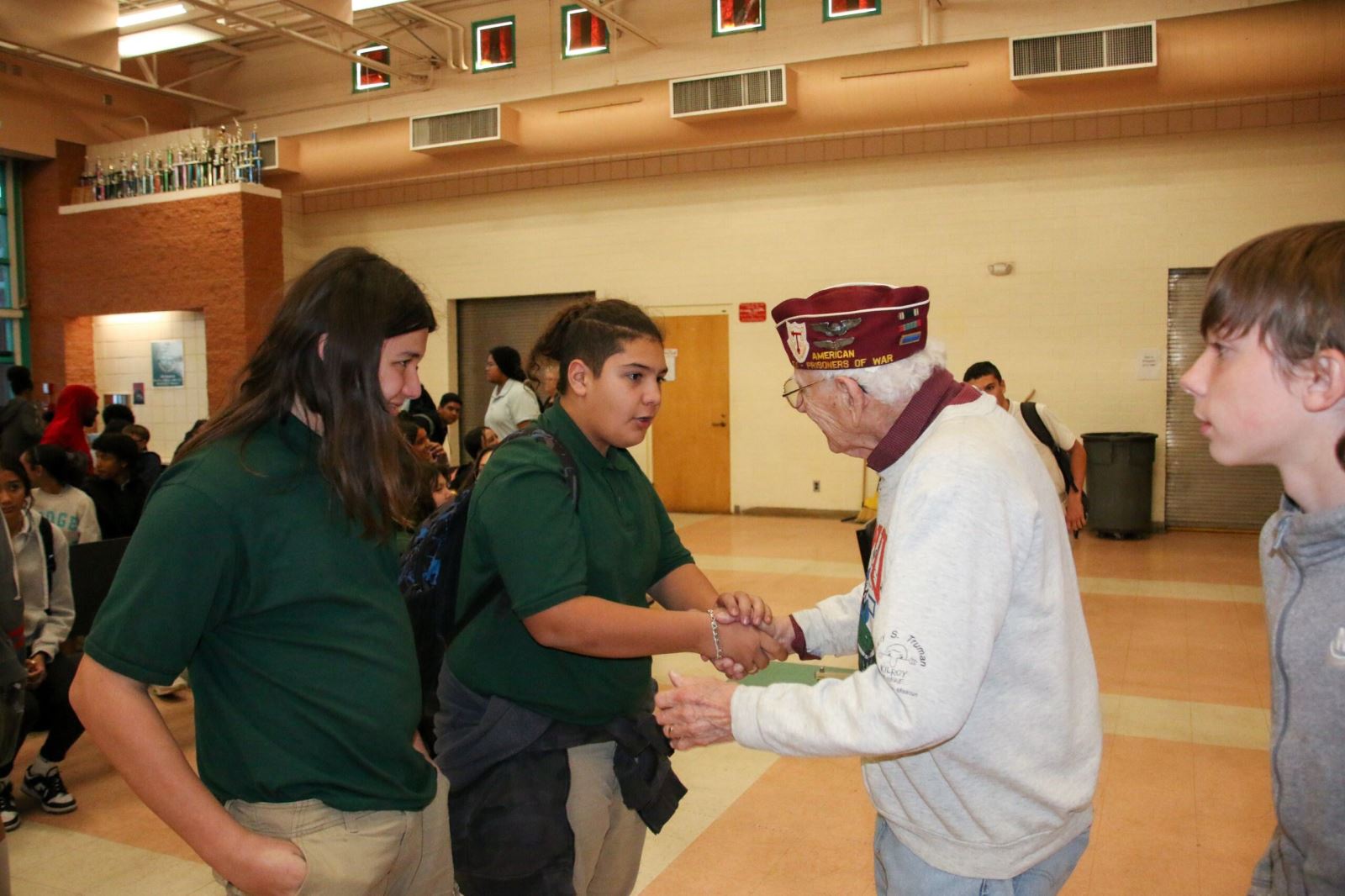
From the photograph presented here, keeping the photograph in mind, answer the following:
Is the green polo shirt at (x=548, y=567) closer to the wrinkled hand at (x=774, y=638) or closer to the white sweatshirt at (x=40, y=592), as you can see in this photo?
the wrinkled hand at (x=774, y=638)

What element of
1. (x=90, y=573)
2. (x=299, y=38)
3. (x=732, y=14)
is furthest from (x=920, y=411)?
(x=299, y=38)

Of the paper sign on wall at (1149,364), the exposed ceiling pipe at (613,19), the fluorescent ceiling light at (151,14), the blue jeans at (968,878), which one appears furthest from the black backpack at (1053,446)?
the fluorescent ceiling light at (151,14)

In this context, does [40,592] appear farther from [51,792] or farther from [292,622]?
[292,622]

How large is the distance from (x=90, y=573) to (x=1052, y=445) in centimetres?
506

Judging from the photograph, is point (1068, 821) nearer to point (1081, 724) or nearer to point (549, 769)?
point (1081, 724)

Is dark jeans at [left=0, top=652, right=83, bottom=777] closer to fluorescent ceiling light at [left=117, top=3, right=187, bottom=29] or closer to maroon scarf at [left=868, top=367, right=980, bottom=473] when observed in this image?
maroon scarf at [left=868, top=367, right=980, bottom=473]

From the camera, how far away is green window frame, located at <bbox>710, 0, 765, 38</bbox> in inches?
393

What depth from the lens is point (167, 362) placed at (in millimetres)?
12344

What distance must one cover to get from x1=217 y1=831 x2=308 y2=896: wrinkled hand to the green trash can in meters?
9.04

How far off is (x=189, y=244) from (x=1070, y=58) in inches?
373

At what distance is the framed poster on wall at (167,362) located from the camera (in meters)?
12.2

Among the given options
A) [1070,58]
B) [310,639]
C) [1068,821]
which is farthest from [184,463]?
[1070,58]

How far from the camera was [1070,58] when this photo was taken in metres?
8.15

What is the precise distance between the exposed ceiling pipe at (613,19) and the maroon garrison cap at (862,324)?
8.77 m
